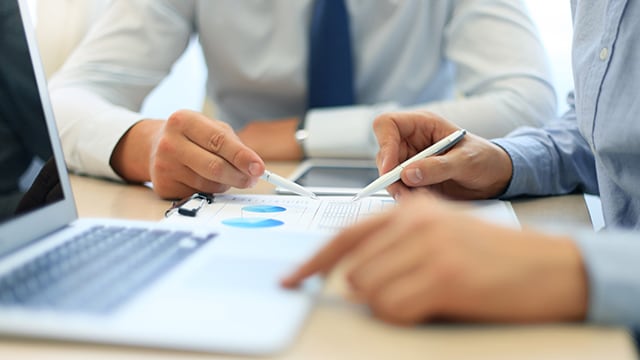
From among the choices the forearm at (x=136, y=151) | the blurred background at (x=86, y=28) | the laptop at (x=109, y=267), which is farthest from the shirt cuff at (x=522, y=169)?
the blurred background at (x=86, y=28)

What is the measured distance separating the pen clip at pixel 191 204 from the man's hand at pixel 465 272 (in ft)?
1.11

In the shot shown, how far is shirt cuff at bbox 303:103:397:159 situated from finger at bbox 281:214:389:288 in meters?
0.72

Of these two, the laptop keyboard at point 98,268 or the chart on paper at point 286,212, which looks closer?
the laptop keyboard at point 98,268

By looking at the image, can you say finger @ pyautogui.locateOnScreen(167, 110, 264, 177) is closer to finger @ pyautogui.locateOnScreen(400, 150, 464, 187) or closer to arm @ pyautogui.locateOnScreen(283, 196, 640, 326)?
finger @ pyautogui.locateOnScreen(400, 150, 464, 187)

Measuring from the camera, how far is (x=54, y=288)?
16.1 inches

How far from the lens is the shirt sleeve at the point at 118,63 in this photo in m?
0.99

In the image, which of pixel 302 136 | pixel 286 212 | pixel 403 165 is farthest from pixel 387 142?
pixel 302 136

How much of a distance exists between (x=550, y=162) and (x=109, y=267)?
1.99 feet

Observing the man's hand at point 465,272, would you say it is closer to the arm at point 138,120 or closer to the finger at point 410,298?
the finger at point 410,298

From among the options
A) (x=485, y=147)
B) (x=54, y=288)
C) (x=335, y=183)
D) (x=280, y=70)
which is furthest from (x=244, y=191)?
(x=280, y=70)

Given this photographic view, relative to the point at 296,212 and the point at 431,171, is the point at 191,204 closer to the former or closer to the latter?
the point at 296,212

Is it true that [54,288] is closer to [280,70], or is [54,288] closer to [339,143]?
[339,143]

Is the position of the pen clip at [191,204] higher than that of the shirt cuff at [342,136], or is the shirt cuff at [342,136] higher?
A: the pen clip at [191,204]

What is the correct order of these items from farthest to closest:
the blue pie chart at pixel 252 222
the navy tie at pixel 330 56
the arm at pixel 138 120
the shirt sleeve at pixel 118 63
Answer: the navy tie at pixel 330 56 < the shirt sleeve at pixel 118 63 < the arm at pixel 138 120 < the blue pie chart at pixel 252 222
